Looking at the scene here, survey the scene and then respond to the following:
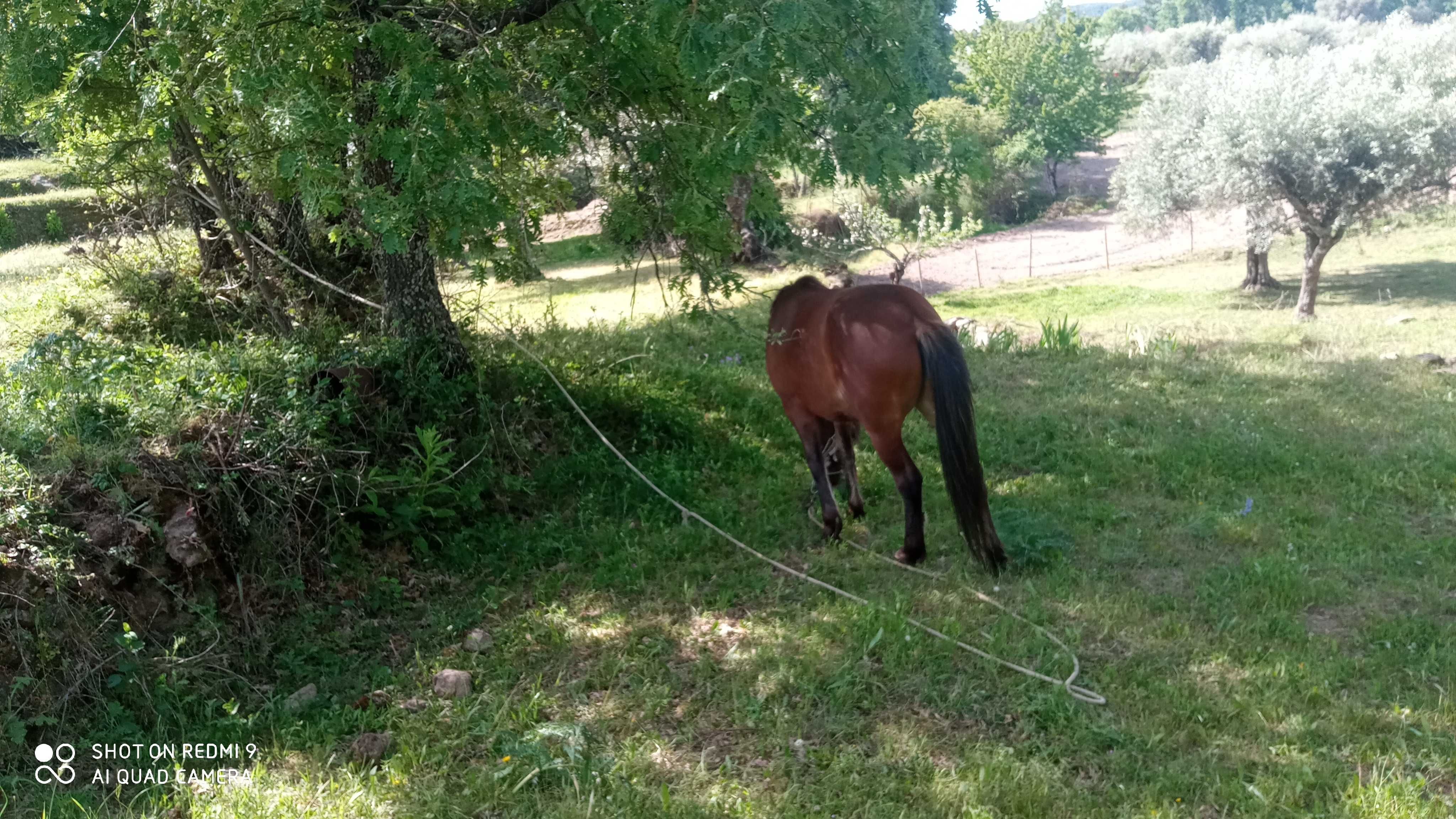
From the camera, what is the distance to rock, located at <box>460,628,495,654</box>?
423 cm

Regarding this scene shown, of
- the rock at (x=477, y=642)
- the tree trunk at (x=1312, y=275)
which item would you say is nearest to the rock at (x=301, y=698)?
the rock at (x=477, y=642)

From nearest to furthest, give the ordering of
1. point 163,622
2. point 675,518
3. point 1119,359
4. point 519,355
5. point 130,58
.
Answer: point 163,622 < point 130,58 < point 675,518 < point 519,355 < point 1119,359

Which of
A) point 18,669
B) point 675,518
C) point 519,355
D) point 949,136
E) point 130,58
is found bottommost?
point 675,518

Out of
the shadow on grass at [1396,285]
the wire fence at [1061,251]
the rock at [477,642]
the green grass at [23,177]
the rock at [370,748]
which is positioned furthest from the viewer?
the wire fence at [1061,251]

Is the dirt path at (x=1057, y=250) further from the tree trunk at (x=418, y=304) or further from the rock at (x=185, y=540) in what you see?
the rock at (x=185, y=540)

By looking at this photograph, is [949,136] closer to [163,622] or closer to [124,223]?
[163,622]

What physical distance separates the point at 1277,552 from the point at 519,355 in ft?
16.3

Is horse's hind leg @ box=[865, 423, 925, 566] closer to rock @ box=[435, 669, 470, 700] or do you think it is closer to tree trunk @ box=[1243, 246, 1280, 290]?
rock @ box=[435, 669, 470, 700]

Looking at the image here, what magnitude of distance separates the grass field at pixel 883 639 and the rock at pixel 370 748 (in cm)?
5

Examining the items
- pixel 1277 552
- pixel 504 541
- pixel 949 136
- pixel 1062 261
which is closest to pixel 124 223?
pixel 504 541

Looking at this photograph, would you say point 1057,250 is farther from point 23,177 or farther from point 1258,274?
point 23,177

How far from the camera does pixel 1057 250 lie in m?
27.0

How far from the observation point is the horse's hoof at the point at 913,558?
16.6ft

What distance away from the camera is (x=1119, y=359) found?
10141mm
